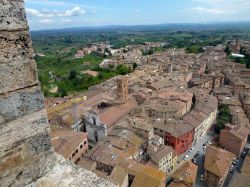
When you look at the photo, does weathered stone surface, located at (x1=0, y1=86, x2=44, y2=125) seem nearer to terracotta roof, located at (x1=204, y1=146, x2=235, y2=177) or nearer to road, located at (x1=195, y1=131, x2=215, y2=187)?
terracotta roof, located at (x1=204, y1=146, x2=235, y2=177)

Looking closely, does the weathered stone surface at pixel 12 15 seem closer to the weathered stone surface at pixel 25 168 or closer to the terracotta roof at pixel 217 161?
the weathered stone surface at pixel 25 168

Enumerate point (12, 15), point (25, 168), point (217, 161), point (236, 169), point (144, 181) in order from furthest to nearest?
point (236, 169) < point (217, 161) < point (144, 181) < point (25, 168) < point (12, 15)

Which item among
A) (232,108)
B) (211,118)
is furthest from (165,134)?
(232,108)

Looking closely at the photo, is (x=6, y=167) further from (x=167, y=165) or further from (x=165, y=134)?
(x=165, y=134)

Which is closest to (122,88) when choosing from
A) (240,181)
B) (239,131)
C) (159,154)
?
(159,154)

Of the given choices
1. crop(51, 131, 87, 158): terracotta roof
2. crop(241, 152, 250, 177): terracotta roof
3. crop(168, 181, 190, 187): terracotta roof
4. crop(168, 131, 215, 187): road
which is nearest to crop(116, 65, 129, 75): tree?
crop(168, 131, 215, 187): road

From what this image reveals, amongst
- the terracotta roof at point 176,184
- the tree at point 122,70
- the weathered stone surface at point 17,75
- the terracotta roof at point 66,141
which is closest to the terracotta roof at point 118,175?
the terracotta roof at point 176,184

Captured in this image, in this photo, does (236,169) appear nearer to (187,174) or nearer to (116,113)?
(187,174)
